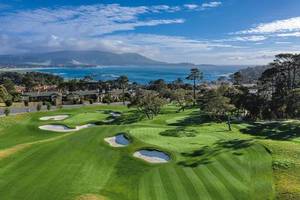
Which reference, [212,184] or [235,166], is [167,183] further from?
[235,166]

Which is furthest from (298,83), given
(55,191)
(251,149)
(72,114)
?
(55,191)

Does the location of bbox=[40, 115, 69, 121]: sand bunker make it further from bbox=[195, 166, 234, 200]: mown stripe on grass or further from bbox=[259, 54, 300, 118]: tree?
bbox=[195, 166, 234, 200]: mown stripe on grass

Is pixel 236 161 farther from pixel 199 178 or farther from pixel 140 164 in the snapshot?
pixel 140 164

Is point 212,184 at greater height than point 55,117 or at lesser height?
greater

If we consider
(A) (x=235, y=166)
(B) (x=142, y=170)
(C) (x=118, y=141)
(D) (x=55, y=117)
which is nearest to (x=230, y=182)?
(A) (x=235, y=166)

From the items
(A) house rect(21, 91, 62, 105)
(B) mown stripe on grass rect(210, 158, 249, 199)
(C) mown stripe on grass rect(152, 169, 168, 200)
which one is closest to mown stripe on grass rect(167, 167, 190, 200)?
(C) mown stripe on grass rect(152, 169, 168, 200)
